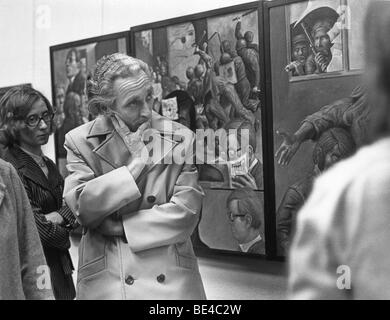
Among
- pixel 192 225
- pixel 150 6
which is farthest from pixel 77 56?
pixel 192 225

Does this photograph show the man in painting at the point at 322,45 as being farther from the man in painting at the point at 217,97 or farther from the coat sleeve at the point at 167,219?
the coat sleeve at the point at 167,219

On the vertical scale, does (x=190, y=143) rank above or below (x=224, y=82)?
below

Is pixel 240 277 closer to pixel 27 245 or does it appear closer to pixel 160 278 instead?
pixel 160 278

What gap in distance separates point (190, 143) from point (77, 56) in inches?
20.8

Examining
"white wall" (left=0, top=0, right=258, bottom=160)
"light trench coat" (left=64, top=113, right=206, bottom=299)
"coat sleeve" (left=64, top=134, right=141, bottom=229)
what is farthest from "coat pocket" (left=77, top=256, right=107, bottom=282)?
"white wall" (left=0, top=0, right=258, bottom=160)

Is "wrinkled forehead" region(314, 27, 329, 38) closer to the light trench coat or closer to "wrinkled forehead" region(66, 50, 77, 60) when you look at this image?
the light trench coat

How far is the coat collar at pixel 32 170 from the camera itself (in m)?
1.80

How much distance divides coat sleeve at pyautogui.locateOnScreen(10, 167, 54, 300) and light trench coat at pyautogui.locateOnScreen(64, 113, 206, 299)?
0.22m

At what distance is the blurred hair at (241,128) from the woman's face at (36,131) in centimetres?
54

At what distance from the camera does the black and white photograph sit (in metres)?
1.56

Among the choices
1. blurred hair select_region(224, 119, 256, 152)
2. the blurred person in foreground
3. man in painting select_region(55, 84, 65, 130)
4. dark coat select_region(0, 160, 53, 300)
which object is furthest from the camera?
man in painting select_region(55, 84, 65, 130)

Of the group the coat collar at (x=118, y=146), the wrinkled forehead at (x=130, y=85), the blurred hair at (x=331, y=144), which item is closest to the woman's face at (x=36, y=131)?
the coat collar at (x=118, y=146)

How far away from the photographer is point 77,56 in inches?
78.9
